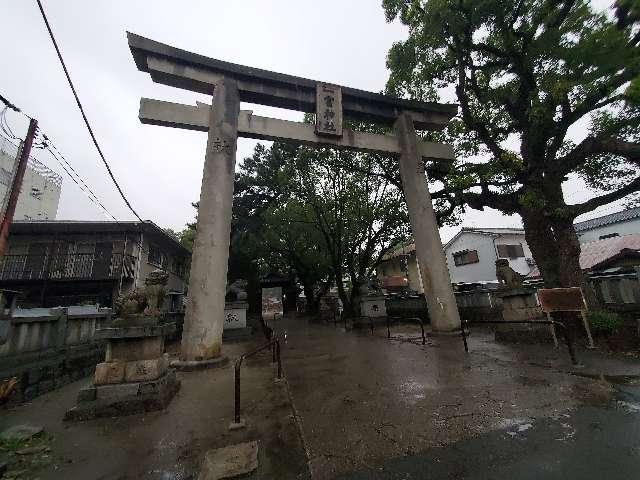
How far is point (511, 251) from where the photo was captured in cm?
2573

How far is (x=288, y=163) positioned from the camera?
16.1 metres

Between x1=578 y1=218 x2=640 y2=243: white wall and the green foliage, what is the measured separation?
25.8 meters

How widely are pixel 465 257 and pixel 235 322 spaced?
2461cm

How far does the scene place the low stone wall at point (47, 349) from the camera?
253 inches

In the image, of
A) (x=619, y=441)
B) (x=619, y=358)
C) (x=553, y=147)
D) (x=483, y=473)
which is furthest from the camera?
(x=553, y=147)

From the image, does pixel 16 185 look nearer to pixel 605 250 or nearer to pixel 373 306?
pixel 373 306

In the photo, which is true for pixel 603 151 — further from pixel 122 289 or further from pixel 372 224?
pixel 122 289

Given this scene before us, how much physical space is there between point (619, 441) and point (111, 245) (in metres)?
19.2

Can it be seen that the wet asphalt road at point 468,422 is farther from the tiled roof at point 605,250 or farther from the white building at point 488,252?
the white building at point 488,252

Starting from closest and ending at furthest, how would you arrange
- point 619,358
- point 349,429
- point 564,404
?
point 349,429 → point 564,404 → point 619,358

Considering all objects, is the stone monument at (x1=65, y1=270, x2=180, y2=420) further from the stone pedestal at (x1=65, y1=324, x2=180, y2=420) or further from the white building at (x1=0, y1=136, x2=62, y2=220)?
the white building at (x1=0, y1=136, x2=62, y2=220)

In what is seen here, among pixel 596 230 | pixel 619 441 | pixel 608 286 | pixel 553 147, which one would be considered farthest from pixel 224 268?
pixel 596 230

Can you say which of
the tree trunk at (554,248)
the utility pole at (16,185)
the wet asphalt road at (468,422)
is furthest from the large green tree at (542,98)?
the utility pole at (16,185)

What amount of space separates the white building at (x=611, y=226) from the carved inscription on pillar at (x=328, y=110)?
2741 centimetres
